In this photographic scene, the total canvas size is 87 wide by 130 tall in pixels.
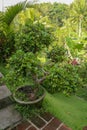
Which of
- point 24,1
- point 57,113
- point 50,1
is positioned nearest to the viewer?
point 57,113

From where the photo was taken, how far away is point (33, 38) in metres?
3.61

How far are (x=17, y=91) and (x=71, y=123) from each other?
3.98 ft

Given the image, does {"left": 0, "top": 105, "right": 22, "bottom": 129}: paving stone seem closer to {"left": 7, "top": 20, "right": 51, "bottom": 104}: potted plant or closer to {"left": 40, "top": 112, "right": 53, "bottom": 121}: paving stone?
{"left": 7, "top": 20, "right": 51, "bottom": 104}: potted plant

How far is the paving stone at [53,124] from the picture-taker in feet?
12.6

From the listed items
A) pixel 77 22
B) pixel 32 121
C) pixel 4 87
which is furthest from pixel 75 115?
pixel 77 22

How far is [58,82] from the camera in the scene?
3.48 m

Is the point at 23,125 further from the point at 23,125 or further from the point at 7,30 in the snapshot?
the point at 7,30

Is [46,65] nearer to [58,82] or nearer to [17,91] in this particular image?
[58,82]

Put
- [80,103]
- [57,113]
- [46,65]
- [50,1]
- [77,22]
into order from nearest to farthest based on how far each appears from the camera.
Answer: [46,65] < [57,113] < [80,103] < [77,22] < [50,1]

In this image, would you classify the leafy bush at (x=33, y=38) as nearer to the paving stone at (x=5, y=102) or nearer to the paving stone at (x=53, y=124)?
the paving stone at (x=5, y=102)

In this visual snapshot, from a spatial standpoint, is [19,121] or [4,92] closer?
[19,121]

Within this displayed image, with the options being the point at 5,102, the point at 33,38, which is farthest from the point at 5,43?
the point at 33,38

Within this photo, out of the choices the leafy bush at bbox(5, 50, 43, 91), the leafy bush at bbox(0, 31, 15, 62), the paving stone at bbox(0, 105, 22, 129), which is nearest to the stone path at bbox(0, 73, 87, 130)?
the paving stone at bbox(0, 105, 22, 129)

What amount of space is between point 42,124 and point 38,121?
0.10 metres
